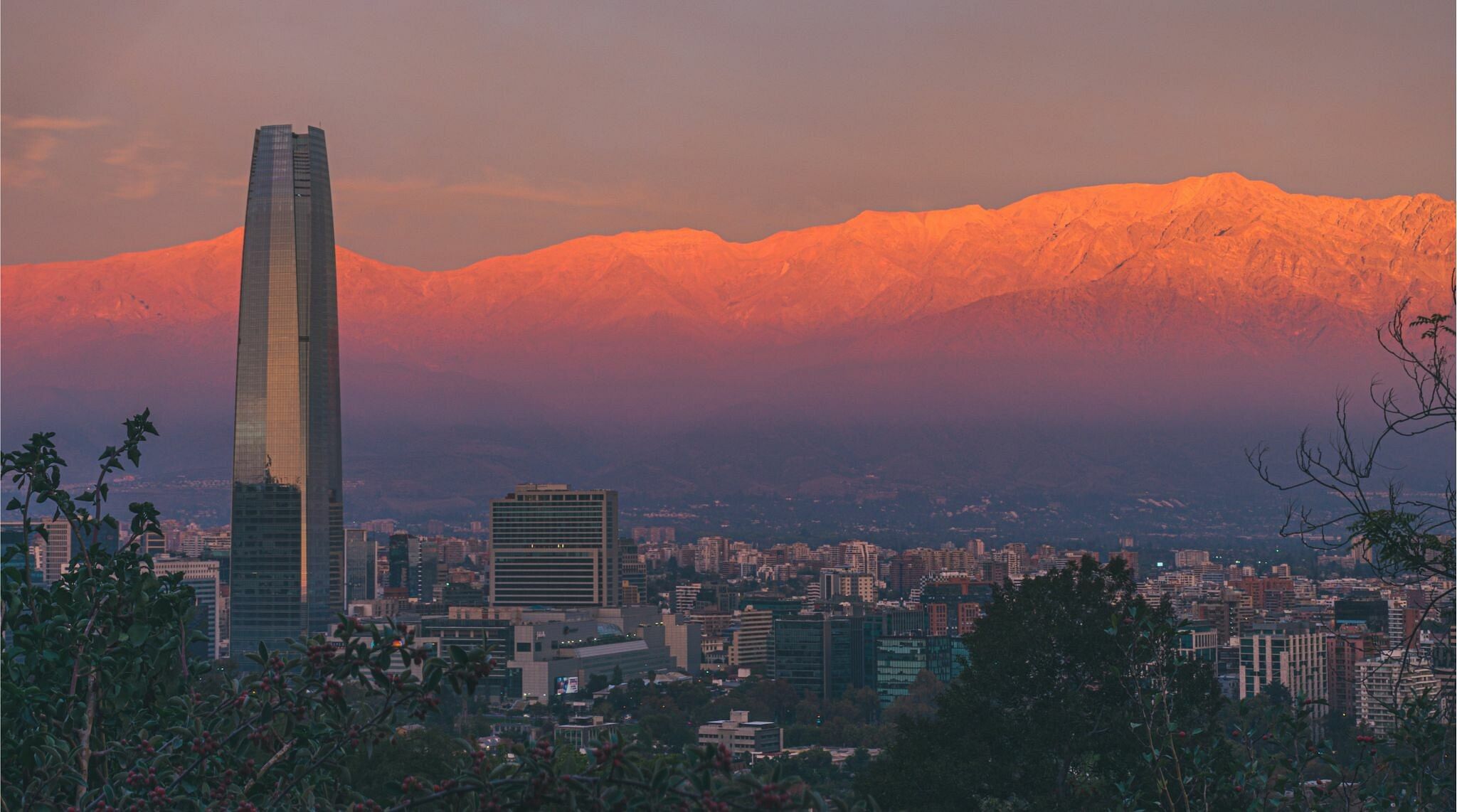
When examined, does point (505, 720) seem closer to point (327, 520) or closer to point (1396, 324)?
point (327, 520)

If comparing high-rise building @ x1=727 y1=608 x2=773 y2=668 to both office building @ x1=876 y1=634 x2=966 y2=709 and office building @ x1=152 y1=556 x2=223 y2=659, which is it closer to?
office building @ x1=876 y1=634 x2=966 y2=709

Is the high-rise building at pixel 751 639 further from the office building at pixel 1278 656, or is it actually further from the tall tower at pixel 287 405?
the office building at pixel 1278 656

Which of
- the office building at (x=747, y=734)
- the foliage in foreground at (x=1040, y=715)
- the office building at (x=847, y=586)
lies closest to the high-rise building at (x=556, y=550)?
the office building at (x=847, y=586)

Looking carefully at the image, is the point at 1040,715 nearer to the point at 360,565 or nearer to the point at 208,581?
the point at 208,581

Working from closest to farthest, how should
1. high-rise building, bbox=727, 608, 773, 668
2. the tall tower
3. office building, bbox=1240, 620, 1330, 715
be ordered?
office building, bbox=1240, 620, 1330, 715, the tall tower, high-rise building, bbox=727, 608, 773, 668

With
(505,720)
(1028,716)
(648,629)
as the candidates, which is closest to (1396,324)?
(1028,716)

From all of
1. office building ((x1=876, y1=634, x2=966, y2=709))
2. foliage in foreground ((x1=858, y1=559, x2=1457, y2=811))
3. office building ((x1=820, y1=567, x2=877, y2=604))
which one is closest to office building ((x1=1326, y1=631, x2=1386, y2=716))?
foliage in foreground ((x1=858, y1=559, x2=1457, y2=811))

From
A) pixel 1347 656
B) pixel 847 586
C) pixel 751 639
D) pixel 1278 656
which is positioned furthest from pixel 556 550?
pixel 1347 656
